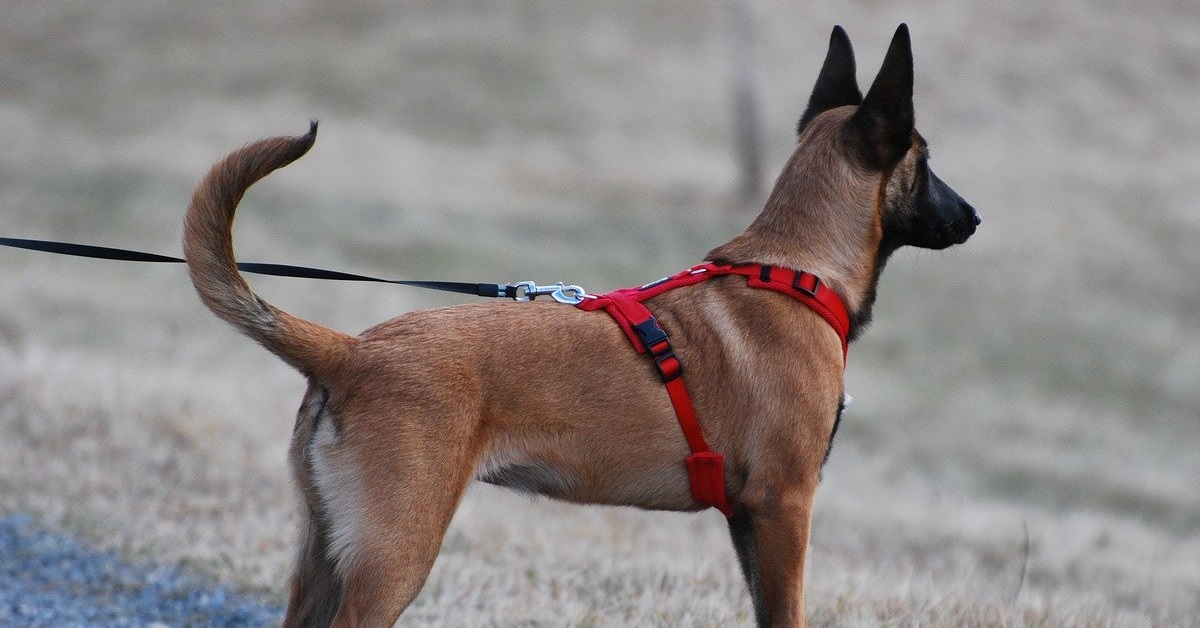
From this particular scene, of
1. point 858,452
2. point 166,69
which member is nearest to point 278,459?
point 858,452

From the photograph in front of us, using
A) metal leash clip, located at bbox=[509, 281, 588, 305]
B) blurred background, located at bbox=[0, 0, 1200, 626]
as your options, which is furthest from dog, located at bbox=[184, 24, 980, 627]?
blurred background, located at bbox=[0, 0, 1200, 626]

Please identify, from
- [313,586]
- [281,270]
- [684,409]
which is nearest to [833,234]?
[684,409]

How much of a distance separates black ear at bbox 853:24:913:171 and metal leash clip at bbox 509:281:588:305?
117cm

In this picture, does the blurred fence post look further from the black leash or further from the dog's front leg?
the dog's front leg

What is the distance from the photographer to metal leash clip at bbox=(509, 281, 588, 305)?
13.9 feet

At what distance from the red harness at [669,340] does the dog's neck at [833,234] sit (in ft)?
0.29

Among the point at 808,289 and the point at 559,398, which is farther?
the point at 808,289

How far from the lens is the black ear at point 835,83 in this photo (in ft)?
15.7

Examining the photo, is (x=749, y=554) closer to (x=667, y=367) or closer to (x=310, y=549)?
(x=667, y=367)

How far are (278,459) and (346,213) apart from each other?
13.4 meters

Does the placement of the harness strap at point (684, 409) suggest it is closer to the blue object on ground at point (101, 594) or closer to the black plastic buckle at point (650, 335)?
the black plastic buckle at point (650, 335)

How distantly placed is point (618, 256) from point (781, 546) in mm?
16198

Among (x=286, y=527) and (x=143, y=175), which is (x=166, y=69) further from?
(x=286, y=527)

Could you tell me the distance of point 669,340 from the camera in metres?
4.05
